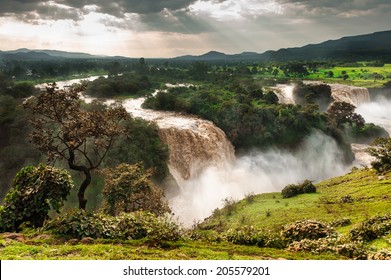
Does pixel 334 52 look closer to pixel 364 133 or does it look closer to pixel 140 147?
pixel 364 133

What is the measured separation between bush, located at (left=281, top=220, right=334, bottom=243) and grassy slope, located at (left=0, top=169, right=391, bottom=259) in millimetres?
1505

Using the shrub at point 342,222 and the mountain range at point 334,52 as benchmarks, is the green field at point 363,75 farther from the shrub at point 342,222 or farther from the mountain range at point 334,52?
the shrub at point 342,222

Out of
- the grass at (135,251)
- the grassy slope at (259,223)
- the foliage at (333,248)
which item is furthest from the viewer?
the foliage at (333,248)

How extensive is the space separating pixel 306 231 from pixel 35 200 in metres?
8.96

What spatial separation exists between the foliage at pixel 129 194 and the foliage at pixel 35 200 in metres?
4.59

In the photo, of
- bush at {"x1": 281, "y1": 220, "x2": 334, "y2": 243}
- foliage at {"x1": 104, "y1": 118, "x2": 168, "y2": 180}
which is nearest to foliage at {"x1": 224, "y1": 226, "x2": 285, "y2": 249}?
bush at {"x1": 281, "y1": 220, "x2": 334, "y2": 243}

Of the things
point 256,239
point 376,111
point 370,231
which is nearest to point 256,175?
point 370,231

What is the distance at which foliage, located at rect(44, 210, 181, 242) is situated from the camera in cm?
984

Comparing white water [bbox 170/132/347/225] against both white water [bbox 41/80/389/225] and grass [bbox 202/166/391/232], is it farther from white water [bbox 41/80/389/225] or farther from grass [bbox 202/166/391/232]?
grass [bbox 202/166/391/232]

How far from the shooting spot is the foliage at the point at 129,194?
15992 millimetres

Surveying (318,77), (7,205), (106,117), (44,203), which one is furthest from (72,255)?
(318,77)

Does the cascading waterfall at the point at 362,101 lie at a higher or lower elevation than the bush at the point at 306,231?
higher

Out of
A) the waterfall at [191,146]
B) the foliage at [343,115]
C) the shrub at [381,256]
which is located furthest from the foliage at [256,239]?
the foliage at [343,115]

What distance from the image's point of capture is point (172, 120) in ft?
121
